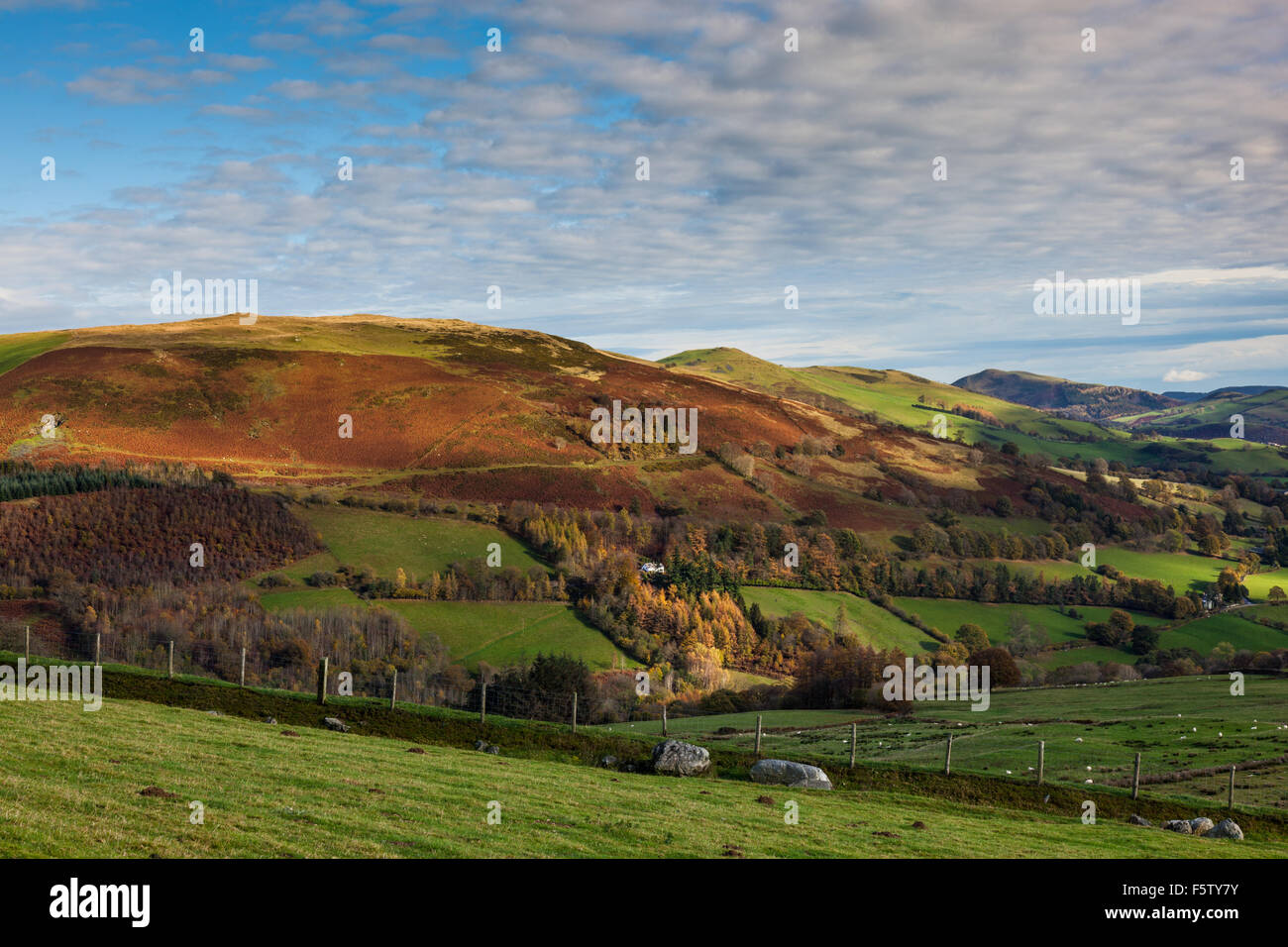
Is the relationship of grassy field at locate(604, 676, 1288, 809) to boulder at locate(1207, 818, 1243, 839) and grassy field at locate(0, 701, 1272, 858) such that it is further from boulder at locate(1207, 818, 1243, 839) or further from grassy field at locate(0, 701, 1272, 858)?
grassy field at locate(0, 701, 1272, 858)

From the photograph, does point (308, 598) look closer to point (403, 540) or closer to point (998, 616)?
point (403, 540)

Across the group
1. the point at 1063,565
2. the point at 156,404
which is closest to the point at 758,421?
the point at 1063,565

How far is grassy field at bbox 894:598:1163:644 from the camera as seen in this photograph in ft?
416

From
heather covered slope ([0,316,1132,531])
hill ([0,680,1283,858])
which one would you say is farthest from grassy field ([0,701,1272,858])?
heather covered slope ([0,316,1132,531])

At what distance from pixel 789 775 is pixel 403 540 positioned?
80.0 metres

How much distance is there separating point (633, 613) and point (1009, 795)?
226ft

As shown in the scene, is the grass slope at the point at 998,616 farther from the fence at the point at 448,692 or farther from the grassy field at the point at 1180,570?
the fence at the point at 448,692

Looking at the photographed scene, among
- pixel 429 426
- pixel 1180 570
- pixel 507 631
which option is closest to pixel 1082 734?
pixel 507 631

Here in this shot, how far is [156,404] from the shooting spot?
137m

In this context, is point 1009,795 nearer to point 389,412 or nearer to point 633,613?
point 633,613

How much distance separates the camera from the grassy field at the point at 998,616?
127 m

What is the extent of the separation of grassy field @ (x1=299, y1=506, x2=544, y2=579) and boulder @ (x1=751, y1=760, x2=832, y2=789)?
69.6 meters

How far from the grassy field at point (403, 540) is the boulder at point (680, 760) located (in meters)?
67.4

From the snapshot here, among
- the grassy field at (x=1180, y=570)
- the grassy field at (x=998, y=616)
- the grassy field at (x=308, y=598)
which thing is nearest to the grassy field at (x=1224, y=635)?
the grassy field at (x=998, y=616)
